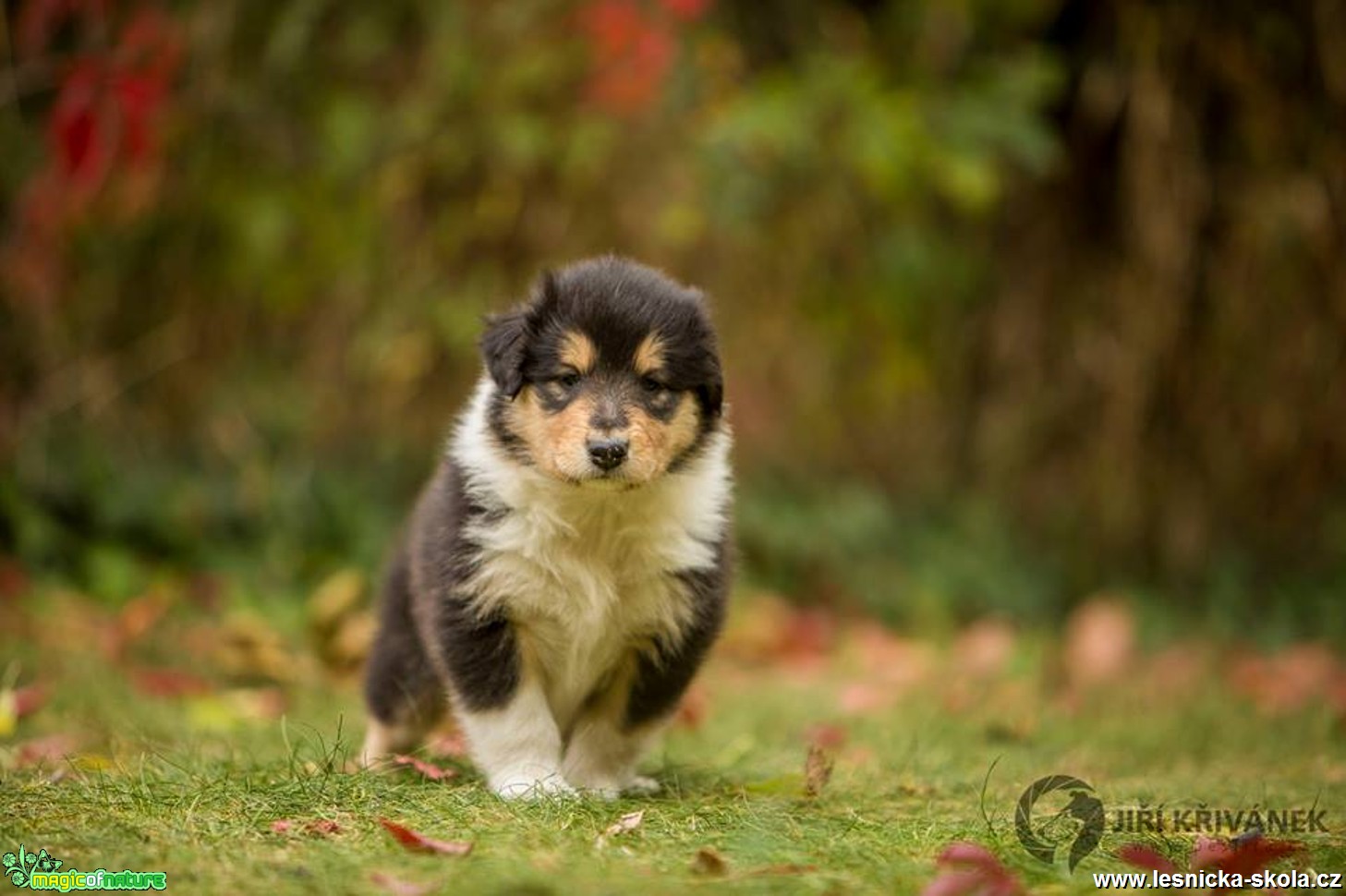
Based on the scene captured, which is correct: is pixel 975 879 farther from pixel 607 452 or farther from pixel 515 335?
pixel 515 335

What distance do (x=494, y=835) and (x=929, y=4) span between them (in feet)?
21.3

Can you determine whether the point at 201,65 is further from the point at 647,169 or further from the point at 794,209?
the point at 794,209

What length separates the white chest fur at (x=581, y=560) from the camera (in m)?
4.26

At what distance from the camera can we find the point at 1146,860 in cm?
333

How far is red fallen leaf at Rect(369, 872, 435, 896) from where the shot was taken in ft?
9.82

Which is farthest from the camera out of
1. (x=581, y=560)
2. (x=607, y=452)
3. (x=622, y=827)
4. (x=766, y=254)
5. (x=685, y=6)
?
(x=766, y=254)

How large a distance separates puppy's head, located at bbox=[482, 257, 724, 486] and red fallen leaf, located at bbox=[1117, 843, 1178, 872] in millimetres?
1589

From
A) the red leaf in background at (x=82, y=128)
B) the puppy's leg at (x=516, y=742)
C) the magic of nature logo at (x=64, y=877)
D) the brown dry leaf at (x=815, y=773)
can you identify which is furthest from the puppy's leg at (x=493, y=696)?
the red leaf in background at (x=82, y=128)

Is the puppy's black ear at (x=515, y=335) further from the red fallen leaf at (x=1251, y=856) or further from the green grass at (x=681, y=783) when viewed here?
the red fallen leaf at (x=1251, y=856)

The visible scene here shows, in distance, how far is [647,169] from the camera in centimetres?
904

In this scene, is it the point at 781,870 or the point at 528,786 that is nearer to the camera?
the point at 781,870

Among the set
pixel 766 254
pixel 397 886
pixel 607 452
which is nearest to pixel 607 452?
pixel 607 452

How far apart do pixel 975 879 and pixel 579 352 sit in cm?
189

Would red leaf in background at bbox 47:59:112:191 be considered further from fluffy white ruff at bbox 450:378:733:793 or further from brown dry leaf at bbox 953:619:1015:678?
brown dry leaf at bbox 953:619:1015:678
